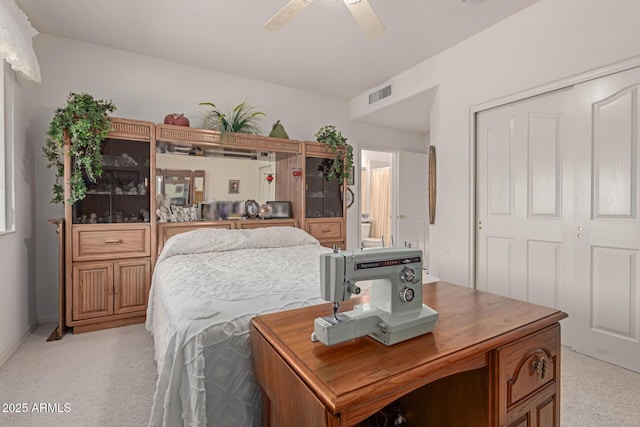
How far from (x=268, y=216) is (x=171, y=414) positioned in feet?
9.01

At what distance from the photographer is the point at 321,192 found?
161 inches

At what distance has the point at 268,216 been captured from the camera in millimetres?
3781

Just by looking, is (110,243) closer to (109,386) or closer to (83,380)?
(83,380)

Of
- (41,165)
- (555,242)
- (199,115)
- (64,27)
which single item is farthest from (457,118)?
(41,165)

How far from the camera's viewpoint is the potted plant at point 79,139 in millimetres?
2578

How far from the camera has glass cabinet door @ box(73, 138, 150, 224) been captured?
113 inches

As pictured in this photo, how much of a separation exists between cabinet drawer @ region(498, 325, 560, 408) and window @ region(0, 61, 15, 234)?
322 cm

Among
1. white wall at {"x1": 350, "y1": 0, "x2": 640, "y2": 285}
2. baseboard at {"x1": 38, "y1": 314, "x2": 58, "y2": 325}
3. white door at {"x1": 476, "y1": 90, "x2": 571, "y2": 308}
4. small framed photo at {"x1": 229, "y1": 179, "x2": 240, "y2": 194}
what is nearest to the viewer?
white wall at {"x1": 350, "y1": 0, "x2": 640, "y2": 285}

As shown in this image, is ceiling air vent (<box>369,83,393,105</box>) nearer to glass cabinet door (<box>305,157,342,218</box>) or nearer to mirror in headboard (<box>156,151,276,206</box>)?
glass cabinet door (<box>305,157,342,218</box>)

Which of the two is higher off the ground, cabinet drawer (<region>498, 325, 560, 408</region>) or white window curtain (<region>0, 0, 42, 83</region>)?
white window curtain (<region>0, 0, 42, 83</region>)

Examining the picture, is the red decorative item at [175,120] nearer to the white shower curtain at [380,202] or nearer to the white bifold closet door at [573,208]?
the white bifold closet door at [573,208]

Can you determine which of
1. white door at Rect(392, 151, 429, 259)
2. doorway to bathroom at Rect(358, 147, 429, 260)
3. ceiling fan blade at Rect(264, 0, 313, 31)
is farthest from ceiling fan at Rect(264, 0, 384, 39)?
white door at Rect(392, 151, 429, 259)

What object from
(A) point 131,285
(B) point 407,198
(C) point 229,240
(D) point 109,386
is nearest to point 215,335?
(D) point 109,386

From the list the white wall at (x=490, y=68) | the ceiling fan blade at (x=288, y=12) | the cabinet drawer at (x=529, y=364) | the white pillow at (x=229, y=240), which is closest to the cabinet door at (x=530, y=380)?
the cabinet drawer at (x=529, y=364)
